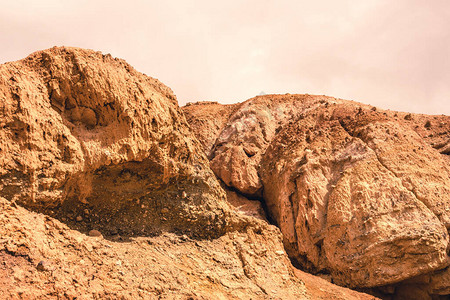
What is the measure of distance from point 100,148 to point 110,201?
904mm

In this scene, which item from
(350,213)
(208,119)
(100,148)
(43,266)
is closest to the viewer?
(43,266)

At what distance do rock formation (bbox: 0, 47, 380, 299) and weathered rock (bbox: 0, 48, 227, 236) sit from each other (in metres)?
0.02

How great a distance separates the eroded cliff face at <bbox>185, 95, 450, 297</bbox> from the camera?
1259cm

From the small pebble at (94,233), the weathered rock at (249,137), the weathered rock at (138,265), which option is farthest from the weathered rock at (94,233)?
the weathered rock at (249,137)

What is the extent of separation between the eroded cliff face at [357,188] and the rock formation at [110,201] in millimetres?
5067

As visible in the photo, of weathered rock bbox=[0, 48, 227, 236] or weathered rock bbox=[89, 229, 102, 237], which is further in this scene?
weathered rock bbox=[89, 229, 102, 237]

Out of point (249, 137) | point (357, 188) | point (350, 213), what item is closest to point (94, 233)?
point (350, 213)

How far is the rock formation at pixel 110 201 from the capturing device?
4.77 m

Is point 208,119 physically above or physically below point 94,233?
above

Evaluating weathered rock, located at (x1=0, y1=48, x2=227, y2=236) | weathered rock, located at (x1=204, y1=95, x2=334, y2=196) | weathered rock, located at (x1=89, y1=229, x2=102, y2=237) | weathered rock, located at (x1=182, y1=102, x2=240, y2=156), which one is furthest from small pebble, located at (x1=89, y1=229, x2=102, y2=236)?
weathered rock, located at (x1=182, y1=102, x2=240, y2=156)

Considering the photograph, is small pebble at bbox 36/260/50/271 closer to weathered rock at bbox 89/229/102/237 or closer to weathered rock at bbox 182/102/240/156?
weathered rock at bbox 89/229/102/237

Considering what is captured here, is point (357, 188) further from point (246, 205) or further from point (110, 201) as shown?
point (110, 201)

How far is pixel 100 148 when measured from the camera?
5969 millimetres

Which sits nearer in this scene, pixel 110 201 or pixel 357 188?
pixel 110 201
